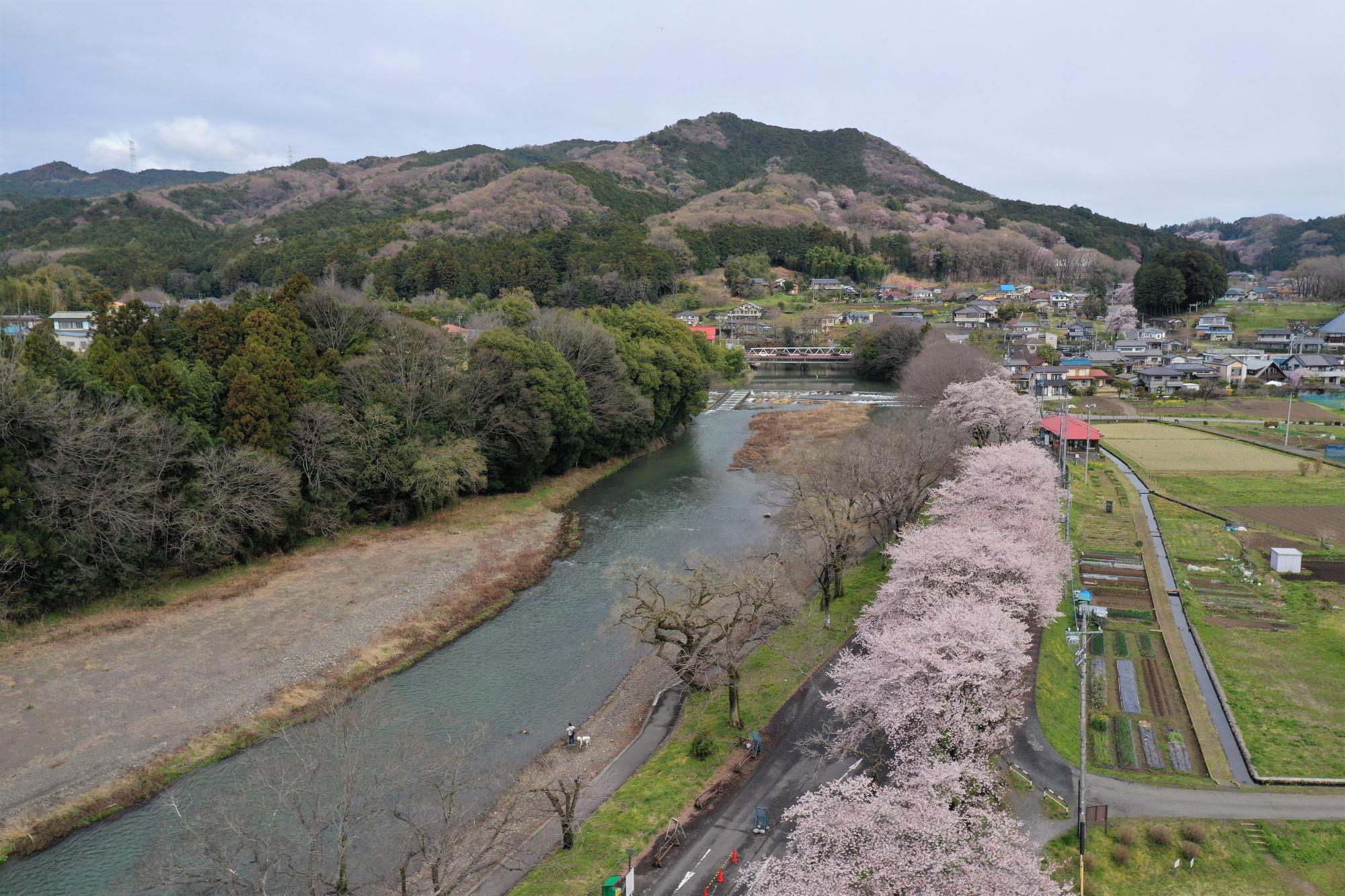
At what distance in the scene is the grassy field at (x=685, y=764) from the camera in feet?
41.8

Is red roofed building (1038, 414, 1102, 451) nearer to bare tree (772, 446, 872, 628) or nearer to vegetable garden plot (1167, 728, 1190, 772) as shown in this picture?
bare tree (772, 446, 872, 628)

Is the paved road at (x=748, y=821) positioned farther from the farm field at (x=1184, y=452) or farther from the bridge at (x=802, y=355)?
the bridge at (x=802, y=355)

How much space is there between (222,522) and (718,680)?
52.6 feet

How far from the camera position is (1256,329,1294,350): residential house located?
6962 centimetres

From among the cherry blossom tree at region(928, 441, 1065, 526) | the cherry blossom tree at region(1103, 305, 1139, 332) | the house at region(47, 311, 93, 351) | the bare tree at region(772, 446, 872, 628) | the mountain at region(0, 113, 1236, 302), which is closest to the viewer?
the bare tree at region(772, 446, 872, 628)

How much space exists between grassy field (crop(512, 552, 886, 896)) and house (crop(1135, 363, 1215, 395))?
4983 cm

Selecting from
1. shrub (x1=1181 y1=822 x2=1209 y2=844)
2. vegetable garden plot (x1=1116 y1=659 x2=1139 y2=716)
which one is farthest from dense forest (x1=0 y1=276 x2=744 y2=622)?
shrub (x1=1181 y1=822 x2=1209 y2=844)

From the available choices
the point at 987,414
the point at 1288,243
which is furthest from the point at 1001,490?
the point at 1288,243

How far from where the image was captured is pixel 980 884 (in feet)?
29.3

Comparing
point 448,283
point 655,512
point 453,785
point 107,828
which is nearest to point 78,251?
point 448,283

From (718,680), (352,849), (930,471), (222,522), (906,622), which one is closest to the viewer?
(352,849)

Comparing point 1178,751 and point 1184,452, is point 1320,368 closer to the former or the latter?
point 1184,452

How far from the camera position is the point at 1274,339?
7000 centimetres

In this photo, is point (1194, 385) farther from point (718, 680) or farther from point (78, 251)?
point (78, 251)
